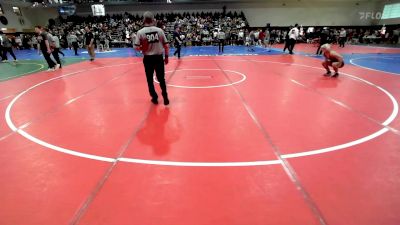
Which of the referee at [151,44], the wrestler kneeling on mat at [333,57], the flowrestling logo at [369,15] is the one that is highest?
the flowrestling logo at [369,15]

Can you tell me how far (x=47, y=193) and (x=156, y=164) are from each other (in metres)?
1.32

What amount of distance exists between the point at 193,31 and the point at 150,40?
22.8m

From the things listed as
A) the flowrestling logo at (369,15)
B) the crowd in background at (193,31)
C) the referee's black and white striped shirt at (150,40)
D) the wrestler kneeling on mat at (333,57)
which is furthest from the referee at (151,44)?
the flowrestling logo at (369,15)

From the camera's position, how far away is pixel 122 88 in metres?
7.64

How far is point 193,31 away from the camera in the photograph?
26906mm

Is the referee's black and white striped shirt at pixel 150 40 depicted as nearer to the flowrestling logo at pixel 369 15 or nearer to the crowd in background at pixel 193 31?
the crowd in background at pixel 193 31

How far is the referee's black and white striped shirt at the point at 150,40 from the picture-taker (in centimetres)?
536

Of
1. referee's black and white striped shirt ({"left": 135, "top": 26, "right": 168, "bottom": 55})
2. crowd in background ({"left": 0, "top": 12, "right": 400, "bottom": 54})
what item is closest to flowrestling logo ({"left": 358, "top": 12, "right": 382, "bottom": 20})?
crowd in background ({"left": 0, "top": 12, "right": 400, "bottom": 54})

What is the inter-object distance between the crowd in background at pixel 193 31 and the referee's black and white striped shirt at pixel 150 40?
19731mm

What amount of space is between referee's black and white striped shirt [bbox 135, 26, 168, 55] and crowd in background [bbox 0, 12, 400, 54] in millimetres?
19731

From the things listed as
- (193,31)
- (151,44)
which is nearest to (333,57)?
(151,44)

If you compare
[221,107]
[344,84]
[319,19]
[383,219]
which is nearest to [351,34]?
[319,19]

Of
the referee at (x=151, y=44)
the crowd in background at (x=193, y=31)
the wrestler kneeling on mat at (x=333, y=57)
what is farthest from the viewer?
the crowd in background at (x=193, y=31)

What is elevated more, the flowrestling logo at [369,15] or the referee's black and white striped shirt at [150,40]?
the flowrestling logo at [369,15]
